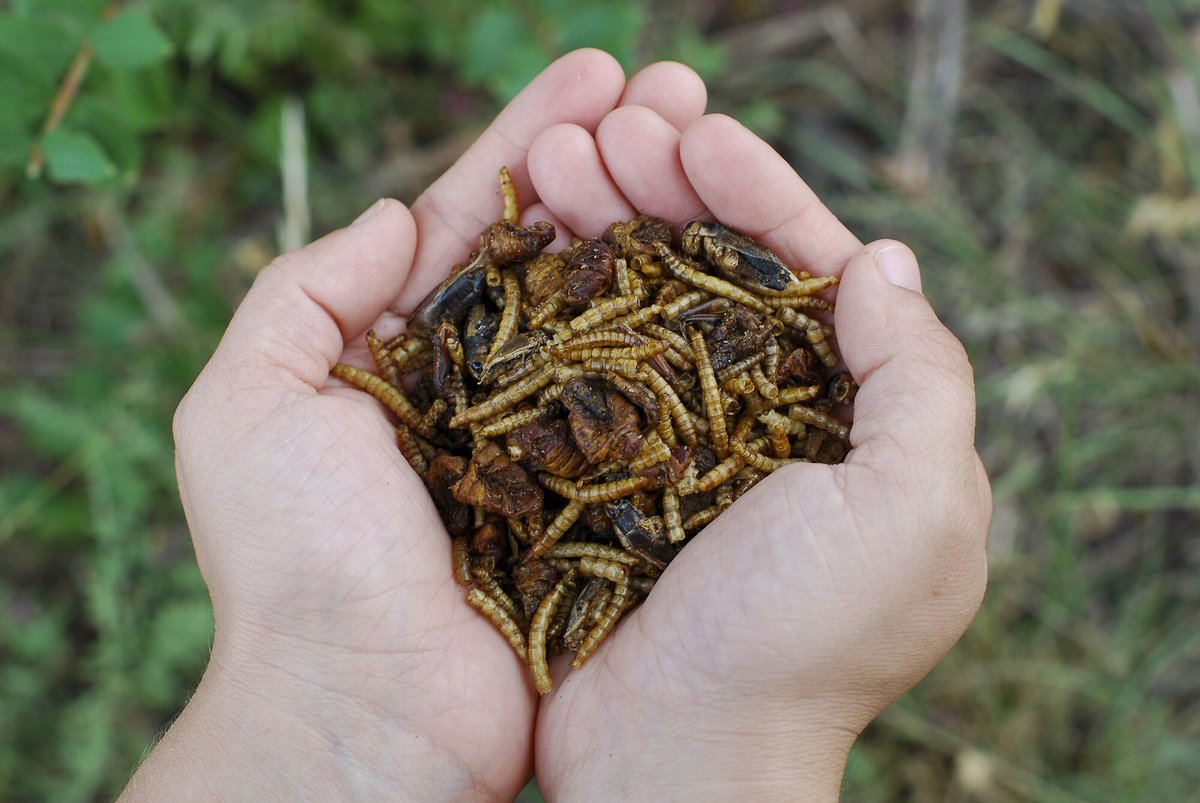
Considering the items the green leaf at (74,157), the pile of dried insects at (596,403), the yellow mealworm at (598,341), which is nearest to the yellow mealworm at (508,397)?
the pile of dried insects at (596,403)

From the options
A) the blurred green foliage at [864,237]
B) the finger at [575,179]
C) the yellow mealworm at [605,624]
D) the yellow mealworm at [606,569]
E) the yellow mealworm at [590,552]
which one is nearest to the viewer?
the yellow mealworm at [605,624]

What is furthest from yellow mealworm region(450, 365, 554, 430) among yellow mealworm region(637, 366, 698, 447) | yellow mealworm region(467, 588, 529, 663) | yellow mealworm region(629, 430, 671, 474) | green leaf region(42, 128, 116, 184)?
green leaf region(42, 128, 116, 184)

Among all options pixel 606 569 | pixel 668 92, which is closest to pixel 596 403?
pixel 606 569

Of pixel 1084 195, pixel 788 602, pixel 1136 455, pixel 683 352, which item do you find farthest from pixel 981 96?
pixel 788 602

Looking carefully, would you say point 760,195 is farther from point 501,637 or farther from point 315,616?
point 315,616

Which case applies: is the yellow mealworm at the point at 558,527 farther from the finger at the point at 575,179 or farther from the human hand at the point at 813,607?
the finger at the point at 575,179

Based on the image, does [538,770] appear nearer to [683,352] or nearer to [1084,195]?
[683,352]
